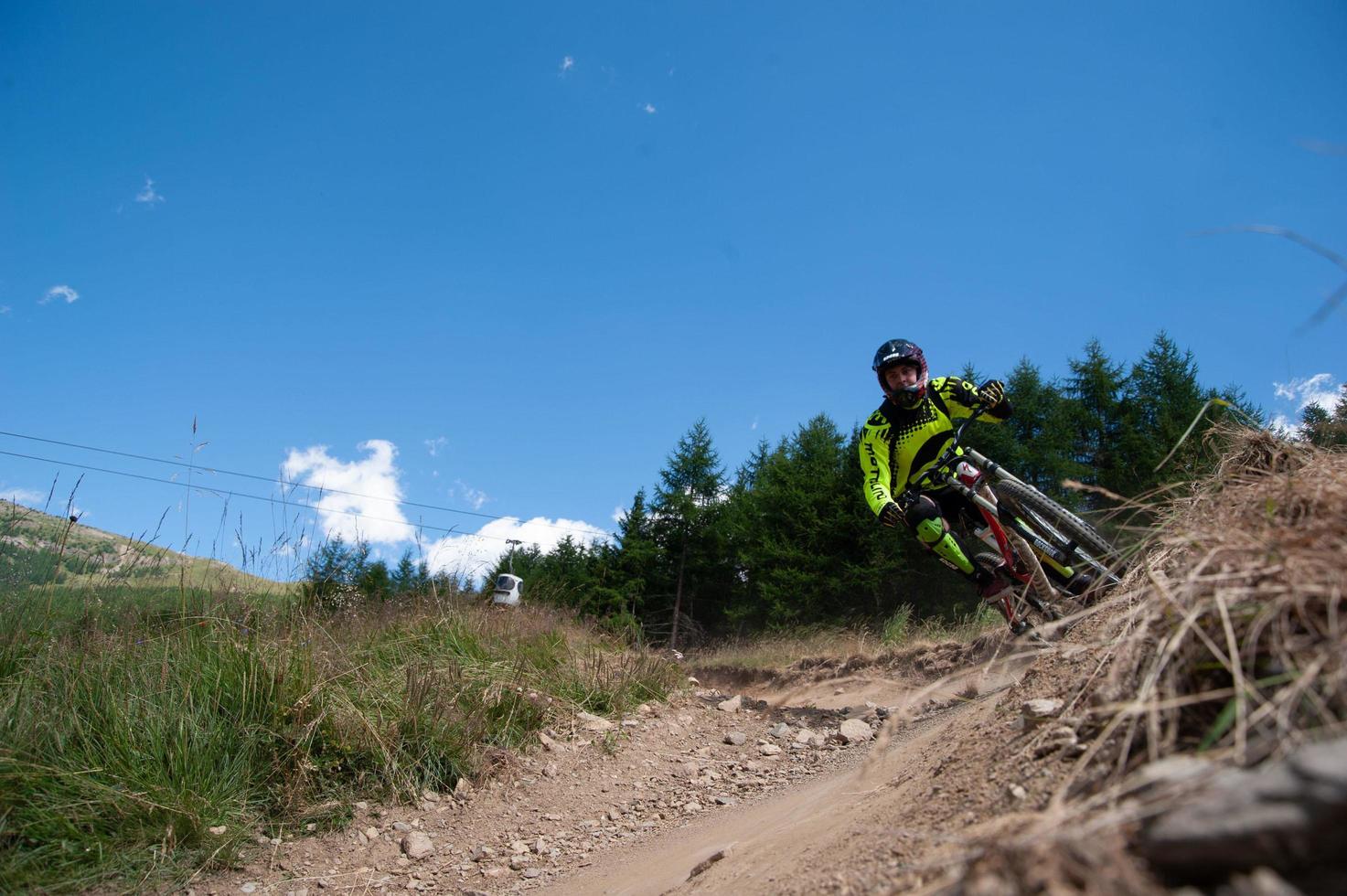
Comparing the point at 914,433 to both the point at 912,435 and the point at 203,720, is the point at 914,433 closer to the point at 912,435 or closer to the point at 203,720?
the point at 912,435

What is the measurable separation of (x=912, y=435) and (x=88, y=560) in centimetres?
555

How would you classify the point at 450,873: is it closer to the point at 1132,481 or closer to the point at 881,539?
the point at 881,539

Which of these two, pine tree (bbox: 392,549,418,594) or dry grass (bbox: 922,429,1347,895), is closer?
dry grass (bbox: 922,429,1347,895)

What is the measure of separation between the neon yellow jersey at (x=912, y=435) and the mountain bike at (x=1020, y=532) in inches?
9.2

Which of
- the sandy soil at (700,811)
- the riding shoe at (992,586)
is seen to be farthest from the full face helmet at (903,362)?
the sandy soil at (700,811)

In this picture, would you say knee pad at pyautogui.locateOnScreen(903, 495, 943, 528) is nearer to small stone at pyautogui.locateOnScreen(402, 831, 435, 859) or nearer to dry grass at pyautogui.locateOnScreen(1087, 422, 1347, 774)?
dry grass at pyautogui.locateOnScreen(1087, 422, 1347, 774)

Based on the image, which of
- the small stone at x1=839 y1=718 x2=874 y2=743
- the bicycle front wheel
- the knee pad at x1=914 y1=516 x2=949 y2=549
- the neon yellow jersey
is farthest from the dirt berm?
the neon yellow jersey

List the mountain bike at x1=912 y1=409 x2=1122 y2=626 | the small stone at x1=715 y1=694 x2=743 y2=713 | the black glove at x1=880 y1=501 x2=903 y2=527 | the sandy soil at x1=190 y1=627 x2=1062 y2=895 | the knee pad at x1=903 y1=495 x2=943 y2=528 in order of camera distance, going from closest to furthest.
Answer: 1. the sandy soil at x1=190 y1=627 x2=1062 y2=895
2. the mountain bike at x1=912 y1=409 x2=1122 y2=626
3. the knee pad at x1=903 y1=495 x2=943 y2=528
4. the black glove at x1=880 y1=501 x2=903 y2=527
5. the small stone at x1=715 y1=694 x2=743 y2=713

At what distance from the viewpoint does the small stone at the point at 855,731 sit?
571 centimetres

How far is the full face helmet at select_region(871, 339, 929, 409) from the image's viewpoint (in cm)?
547

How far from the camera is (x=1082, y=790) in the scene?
141 centimetres

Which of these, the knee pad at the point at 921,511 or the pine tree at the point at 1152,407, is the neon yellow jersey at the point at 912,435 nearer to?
the knee pad at the point at 921,511

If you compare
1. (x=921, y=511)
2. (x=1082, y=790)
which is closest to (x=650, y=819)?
(x=921, y=511)

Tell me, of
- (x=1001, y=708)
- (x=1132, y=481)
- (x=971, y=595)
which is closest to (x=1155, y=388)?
(x=1132, y=481)
